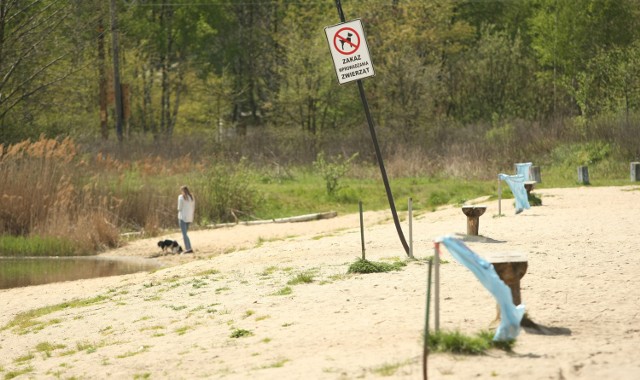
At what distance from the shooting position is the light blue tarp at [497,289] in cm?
998

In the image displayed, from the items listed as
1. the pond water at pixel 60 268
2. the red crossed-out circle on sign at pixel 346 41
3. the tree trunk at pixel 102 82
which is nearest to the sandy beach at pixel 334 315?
the pond water at pixel 60 268

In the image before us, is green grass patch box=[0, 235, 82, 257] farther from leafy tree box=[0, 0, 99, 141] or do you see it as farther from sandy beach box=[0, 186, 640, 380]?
leafy tree box=[0, 0, 99, 141]

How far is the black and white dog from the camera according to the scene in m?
26.4

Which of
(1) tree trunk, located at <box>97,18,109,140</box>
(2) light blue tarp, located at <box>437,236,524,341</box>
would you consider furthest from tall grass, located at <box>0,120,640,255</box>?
(2) light blue tarp, located at <box>437,236,524,341</box>

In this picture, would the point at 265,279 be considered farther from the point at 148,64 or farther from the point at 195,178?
the point at 148,64

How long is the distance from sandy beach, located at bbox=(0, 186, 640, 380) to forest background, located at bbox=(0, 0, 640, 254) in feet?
34.0

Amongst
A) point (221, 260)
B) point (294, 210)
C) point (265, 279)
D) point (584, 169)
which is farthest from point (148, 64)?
point (265, 279)

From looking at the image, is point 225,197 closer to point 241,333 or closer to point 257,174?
point 257,174

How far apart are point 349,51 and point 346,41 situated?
5.5 inches

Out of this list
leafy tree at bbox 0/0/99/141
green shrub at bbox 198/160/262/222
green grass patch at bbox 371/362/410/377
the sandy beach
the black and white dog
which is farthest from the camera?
leafy tree at bbox 0/0/99/141

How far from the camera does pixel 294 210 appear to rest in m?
34.7

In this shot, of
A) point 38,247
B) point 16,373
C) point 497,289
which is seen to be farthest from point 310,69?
point 497,289

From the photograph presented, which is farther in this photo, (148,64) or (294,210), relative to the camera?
(148,64)

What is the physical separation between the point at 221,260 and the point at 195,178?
40.9ft
